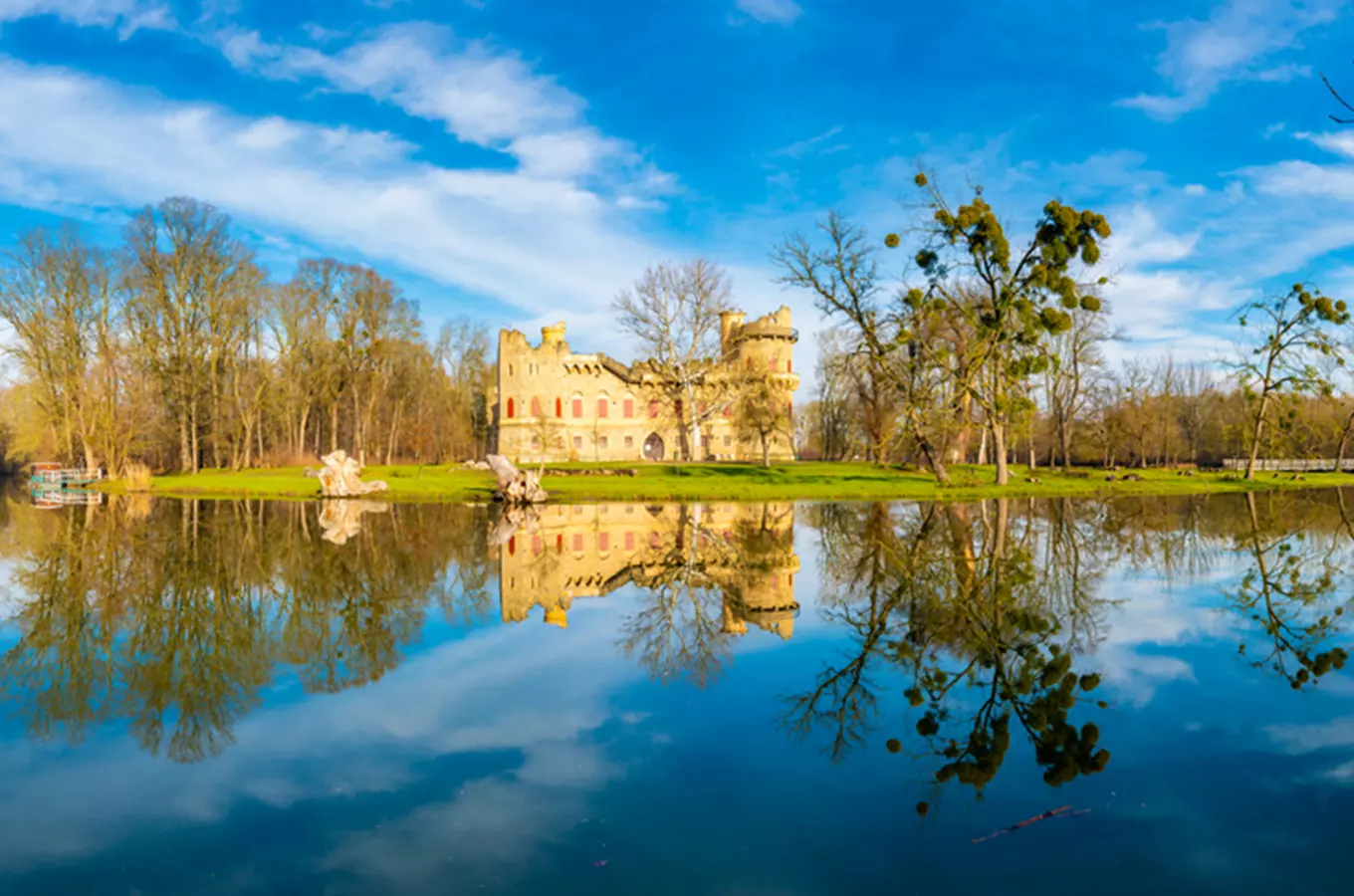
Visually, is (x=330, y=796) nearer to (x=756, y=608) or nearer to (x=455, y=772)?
(x=455, y=772)

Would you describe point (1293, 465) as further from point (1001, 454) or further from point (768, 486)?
point (768, 486)

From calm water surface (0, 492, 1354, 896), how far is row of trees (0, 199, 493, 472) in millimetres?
38563

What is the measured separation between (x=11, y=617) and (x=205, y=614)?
8.42 ft

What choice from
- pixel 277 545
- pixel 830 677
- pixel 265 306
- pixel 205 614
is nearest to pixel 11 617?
pixel 205 614

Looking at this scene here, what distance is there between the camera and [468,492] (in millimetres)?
31641

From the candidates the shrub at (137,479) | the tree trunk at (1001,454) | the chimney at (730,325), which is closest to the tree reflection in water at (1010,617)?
the tree trunk at (1001,454)

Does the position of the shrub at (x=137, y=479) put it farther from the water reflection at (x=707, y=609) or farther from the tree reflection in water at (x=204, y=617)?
the tree reflection in water at (x=204, y=617)

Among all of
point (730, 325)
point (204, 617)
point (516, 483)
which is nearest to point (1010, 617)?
point (204, 617)

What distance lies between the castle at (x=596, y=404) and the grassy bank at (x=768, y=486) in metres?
20.2

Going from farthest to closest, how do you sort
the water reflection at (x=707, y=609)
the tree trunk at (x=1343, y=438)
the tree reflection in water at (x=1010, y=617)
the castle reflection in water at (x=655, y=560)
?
the tree trunk at (x=1343, y=438), the castle reflection in water at (x=655, y=560), the water reflection at (x=707, y=609), the tree reflection in water at (x=1010, y=617)

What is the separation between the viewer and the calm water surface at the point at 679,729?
430 centimetres

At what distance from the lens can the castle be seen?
64.9 m

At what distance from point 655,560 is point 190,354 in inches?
1793

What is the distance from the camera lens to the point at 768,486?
3459cm
